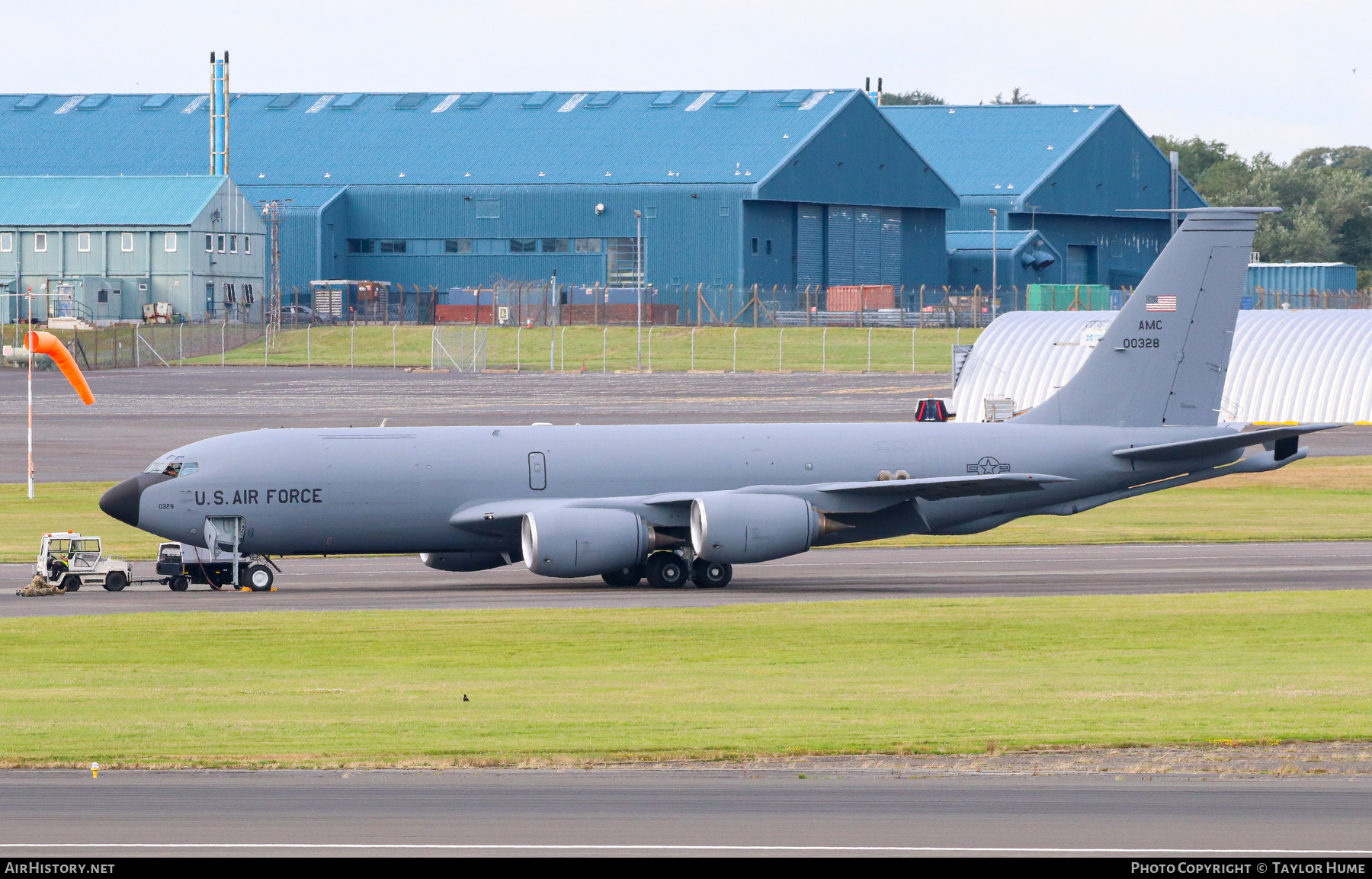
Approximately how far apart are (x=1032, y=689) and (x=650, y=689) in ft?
17.0

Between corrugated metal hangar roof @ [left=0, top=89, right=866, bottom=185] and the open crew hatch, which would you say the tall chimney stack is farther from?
the open crew hatch

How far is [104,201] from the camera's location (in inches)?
5472

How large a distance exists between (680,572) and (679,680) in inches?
532

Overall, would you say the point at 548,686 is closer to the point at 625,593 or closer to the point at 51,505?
the point at 625,593

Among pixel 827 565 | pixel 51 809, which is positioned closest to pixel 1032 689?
pixel 51 809

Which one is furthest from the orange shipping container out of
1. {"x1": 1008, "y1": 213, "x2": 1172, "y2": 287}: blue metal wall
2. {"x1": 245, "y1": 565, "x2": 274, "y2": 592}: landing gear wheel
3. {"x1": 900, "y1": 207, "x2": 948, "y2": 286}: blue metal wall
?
{"x1": 245, "y1": 565, "x2": 274, "y2": 592}: landing gear wheel

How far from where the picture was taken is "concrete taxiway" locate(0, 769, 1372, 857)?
49.1 feet

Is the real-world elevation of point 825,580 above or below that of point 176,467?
below

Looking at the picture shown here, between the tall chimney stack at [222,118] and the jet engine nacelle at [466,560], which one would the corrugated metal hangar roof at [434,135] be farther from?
the jet engine nacelle at [466,560]

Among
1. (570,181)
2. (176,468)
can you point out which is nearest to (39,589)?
(176,468)

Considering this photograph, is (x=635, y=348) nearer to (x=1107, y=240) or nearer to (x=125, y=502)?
(x=1107, y=240)

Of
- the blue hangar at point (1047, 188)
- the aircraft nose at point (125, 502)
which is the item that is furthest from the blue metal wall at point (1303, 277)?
the aircraft nose at point (125, 502)

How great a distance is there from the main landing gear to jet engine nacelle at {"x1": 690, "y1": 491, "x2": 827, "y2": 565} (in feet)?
3.27

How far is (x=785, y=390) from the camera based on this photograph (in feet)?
339
